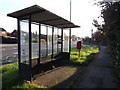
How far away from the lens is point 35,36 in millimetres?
6707

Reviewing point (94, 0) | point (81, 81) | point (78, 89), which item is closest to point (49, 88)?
point (78, 89)

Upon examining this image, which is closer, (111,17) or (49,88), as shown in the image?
(49,88)

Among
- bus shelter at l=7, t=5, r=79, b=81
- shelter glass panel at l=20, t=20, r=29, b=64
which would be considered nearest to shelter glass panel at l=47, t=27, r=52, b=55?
bus shelter at l=7, t=5, r=79, b=81

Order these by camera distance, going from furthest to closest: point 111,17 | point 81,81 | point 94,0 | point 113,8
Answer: point 94,0 < point 111,17 < point 113,8 < point 81,81

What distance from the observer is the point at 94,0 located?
28.7 feet

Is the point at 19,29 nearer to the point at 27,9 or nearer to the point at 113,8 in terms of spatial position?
the point at 27,9

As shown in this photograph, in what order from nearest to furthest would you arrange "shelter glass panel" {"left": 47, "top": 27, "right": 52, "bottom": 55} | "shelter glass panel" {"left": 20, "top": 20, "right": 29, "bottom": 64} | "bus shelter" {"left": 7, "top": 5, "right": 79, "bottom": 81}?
"bus shelter" {"left": 7, "top": 5, "right": 79, "bottom": 81}, "shelter glass panel" {"left": 20, "top": 20, "right": 29, "bottom": 64}, "shelter glass panel" {"left": 47, "top": 27, "right": 52, "bottom": 55}

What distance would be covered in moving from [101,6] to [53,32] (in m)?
4.65

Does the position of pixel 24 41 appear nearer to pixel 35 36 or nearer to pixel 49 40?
pixel 35 36

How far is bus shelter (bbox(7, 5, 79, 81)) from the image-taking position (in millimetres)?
4723

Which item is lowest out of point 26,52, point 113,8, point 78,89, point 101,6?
point 78,89

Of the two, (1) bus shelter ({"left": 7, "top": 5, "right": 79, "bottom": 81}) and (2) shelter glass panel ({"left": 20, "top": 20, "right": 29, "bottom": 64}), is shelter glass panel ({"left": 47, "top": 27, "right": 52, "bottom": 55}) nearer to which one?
(1) bus shelter ({"left": 7, "top": 5, "right": 79, "bottom": 81})

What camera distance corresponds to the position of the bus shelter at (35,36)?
4723mm

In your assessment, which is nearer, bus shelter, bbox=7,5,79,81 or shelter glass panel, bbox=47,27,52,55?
bus shelter, bbox=7,5,79,81
